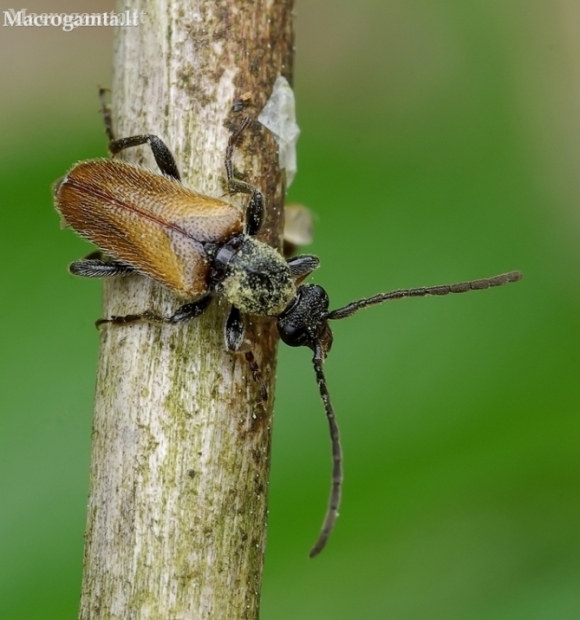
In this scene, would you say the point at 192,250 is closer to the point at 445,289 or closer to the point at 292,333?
the point at 292,333

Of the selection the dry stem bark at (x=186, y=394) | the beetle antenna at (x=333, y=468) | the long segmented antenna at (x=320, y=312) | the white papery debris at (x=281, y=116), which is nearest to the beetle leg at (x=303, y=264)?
the long segmented antenna at (x=320, y=312)

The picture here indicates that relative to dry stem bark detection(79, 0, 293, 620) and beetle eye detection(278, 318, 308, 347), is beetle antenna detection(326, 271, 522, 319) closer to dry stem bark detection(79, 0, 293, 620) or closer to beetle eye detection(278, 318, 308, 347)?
beetle eye detection(278, 318, 308, 347)

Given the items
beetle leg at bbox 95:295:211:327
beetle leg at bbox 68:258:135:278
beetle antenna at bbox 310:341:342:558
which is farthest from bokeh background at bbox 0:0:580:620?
beetle leg at bbox 95:295:211:327

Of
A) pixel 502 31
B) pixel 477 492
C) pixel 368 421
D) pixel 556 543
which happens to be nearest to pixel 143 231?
pixel 368 421

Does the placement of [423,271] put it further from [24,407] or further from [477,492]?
[24,407]

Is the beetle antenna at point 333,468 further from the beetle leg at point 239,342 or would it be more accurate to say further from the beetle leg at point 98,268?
the beetle leg at point 98,268

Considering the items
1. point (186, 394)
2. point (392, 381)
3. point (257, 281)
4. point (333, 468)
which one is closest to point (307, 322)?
point (257, 281)
